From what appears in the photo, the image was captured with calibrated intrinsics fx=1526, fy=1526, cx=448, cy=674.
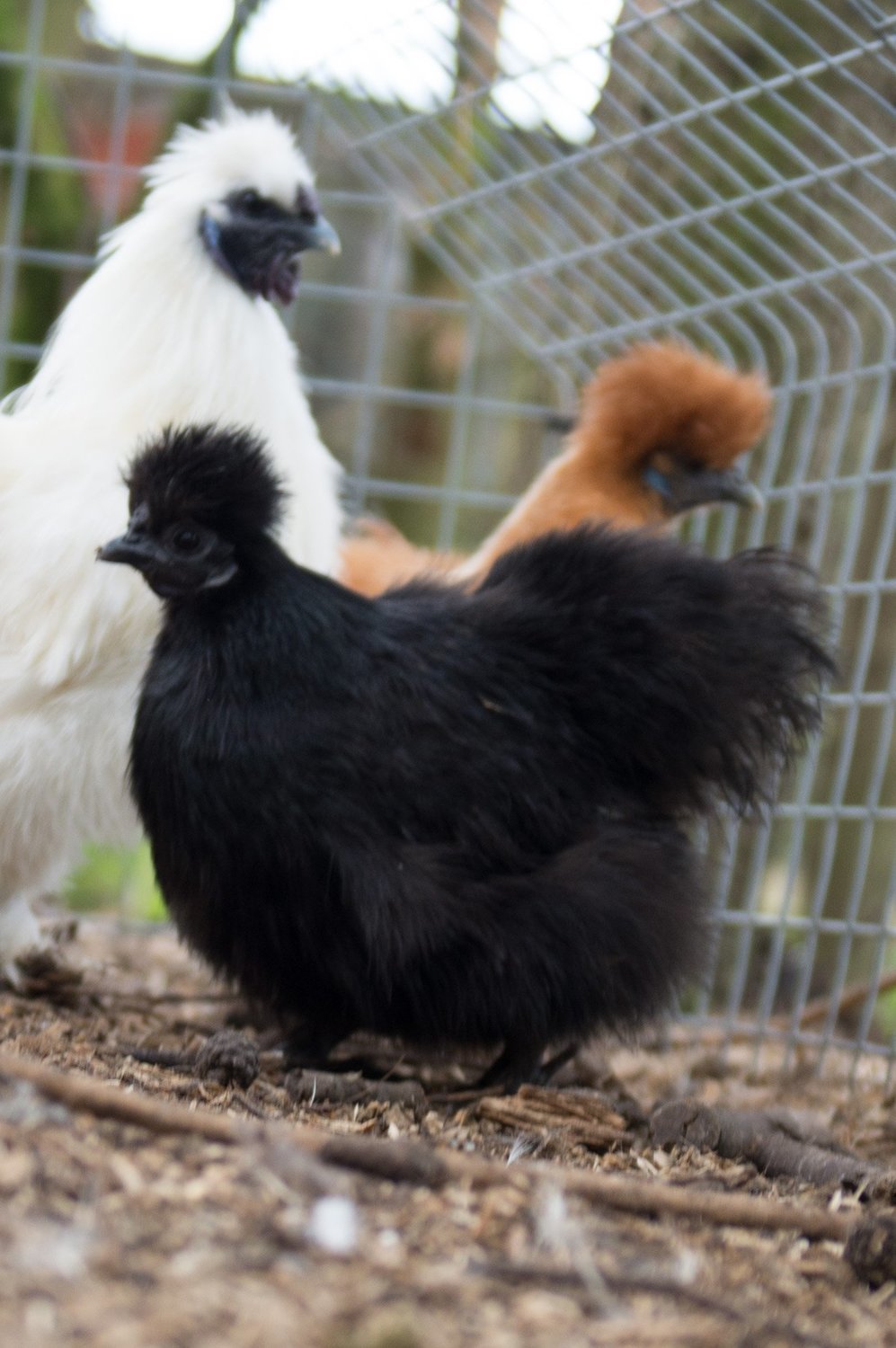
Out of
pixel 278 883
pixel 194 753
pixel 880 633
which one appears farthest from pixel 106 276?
pixel 880 633

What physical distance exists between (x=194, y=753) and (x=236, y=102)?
3.96 m

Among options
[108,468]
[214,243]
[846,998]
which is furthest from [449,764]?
[846,998]

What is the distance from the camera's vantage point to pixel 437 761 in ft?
8.07

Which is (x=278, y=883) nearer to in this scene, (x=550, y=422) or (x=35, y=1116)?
(x=35, y=1116)

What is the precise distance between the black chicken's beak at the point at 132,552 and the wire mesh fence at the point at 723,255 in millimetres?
1294

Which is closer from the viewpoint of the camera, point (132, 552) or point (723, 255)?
point (132, 552)

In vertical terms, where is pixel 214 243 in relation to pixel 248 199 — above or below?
below

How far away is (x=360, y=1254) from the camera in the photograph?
4.83ft

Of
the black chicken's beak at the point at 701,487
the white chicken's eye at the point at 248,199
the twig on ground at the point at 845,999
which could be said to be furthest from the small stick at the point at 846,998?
the white chicken's eye at the point at 248,199

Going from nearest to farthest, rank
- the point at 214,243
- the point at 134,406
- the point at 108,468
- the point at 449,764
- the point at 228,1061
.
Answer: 1. the point at 228,1061
2. the point at 449,764
3. the point at 108,468
4. the point at 134,406
5. the point at 214,243

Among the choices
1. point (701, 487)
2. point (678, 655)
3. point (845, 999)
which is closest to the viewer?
point (678, 655)

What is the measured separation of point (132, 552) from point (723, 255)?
188 cm

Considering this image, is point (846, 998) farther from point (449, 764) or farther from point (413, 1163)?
point (413, 1163)

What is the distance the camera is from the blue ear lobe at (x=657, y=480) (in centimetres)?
381
